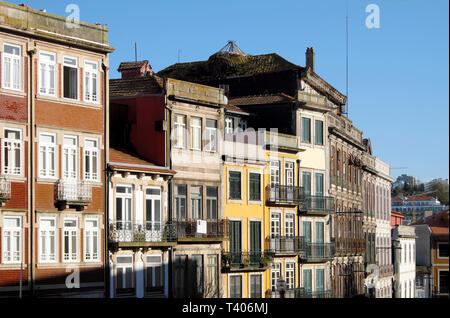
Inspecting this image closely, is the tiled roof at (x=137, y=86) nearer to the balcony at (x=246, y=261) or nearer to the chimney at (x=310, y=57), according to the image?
the balcony at (x=246, y=261)

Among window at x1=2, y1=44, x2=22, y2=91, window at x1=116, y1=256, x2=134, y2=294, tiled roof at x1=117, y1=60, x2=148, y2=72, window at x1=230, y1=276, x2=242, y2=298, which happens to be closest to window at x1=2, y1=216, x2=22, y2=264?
window at x1=2, y1=44, x2=22, y2=91

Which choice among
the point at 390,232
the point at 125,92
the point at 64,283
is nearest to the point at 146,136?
the point at 125,92

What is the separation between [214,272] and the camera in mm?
61562

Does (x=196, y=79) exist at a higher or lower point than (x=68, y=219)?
higher

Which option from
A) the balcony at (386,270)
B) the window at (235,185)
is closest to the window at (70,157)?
the window at (235,185)

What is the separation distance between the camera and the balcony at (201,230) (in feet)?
193

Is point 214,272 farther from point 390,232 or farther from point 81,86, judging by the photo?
point 390,232

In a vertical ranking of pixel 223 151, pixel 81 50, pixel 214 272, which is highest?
pixel 81 50

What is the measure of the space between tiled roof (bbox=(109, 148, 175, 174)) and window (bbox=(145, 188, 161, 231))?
3.82ft

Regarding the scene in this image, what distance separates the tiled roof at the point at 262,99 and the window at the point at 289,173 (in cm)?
428

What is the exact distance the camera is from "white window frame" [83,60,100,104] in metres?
53.1

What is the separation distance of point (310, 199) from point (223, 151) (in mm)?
11087
